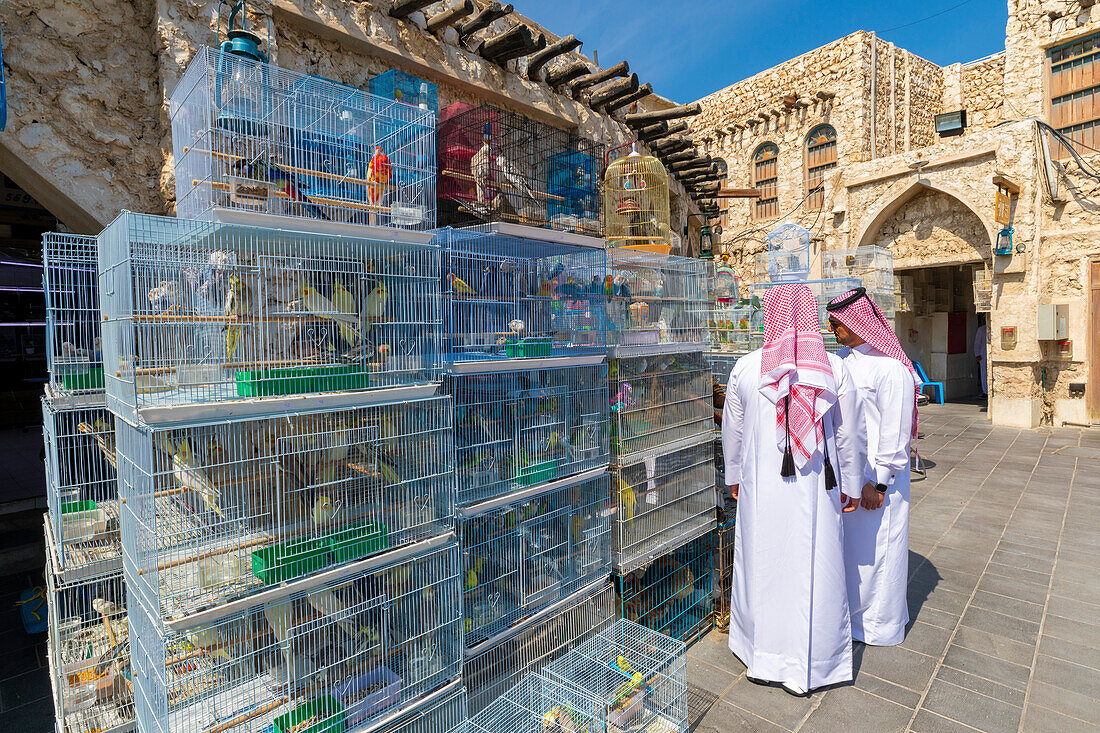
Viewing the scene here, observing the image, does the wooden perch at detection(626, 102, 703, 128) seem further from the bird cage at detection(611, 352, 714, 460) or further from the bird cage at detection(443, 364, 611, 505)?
the bird cage at detection(443, 364, 611, 505)

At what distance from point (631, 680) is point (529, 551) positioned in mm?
813

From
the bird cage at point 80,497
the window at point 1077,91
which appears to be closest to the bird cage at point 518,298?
the bird cage at point 80,497

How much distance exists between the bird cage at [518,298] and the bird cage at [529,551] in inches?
32.1

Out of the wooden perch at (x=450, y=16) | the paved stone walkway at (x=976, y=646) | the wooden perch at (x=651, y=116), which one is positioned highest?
the wooden perch at (x=651, y=116)

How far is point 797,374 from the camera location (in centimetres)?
314

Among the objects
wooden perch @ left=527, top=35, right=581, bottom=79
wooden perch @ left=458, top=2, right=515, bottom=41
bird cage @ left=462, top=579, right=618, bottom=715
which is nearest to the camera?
A: bird cage @ left=462, top=579, right=618, bottom=715

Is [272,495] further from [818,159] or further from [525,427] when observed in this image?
[818,159]

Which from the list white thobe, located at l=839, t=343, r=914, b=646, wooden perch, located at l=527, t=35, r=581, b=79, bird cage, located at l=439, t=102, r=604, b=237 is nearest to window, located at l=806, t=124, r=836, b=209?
wooden perch, located at l=527, t=35, r=581, b=79

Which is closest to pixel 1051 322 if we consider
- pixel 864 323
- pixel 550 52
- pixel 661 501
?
pixel 864 323

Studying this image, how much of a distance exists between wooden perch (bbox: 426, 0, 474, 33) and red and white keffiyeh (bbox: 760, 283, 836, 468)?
13.6 ft

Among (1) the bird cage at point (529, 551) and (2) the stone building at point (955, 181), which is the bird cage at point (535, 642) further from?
(2) the stone building at point (955, 181)

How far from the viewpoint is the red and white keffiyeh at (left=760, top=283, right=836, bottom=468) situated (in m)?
3.09

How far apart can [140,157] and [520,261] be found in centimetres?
289

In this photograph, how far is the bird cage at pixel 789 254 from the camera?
8.38 metres
